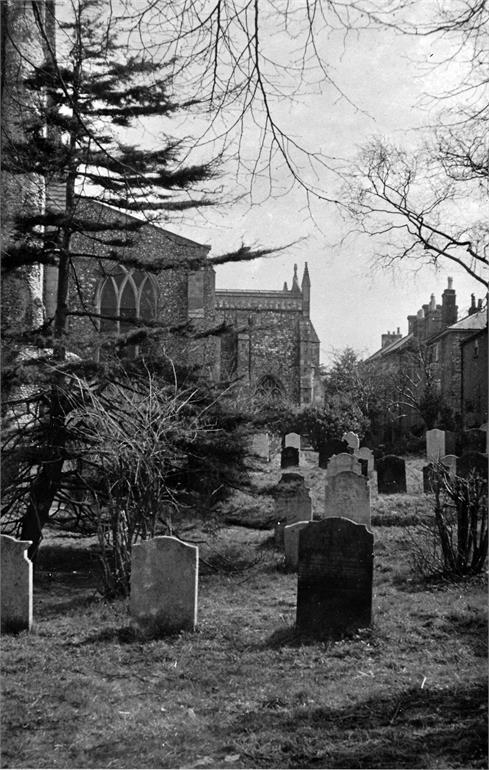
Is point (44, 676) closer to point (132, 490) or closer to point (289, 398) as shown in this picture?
point (132, 490)

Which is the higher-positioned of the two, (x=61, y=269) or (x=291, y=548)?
(x=61, y=269)

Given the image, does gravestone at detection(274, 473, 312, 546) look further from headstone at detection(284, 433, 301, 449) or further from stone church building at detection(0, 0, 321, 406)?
headstone at detection(284, 433, 301, 449)

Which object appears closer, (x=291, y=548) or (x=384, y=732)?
(x=384, y=732)

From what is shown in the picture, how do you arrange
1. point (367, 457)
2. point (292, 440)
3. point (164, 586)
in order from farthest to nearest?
1. point (292, 440)
2. point (367, 457)
3. point (164, 586)

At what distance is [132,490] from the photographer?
26.9 ft

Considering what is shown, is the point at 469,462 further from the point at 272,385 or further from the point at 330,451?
the point at 272,385

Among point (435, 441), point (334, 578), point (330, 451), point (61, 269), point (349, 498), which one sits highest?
point (61, 269)

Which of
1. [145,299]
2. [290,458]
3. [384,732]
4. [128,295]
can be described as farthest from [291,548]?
[145,299]

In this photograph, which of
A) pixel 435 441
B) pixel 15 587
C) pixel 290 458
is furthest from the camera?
pixel 290 458

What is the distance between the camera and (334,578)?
21.0 ft

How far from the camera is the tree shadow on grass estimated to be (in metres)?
3.72

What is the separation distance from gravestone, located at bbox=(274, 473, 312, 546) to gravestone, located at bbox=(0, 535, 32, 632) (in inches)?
187

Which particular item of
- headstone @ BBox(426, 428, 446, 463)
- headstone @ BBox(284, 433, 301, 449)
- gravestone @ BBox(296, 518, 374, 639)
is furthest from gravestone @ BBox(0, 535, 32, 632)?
→ headstone @ BBox(284, 433, 301, 449)

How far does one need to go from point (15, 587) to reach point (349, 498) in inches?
208
